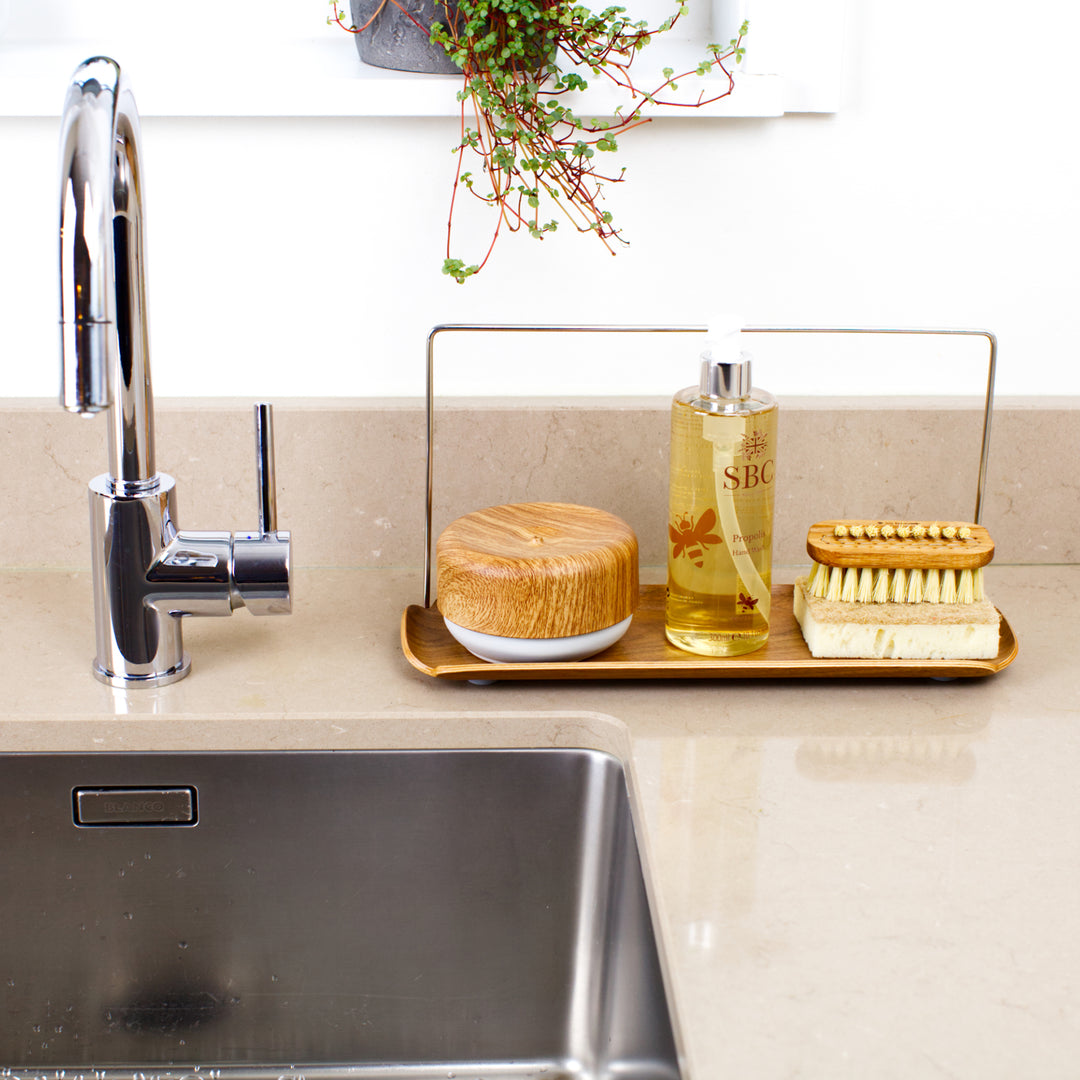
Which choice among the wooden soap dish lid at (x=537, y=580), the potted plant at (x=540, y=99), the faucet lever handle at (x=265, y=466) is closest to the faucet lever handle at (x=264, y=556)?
the faucet lever handle at (x=265, y=466)

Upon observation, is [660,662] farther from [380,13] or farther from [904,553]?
[380,13]

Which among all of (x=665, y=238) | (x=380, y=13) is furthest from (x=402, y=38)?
(x=665, y=238)

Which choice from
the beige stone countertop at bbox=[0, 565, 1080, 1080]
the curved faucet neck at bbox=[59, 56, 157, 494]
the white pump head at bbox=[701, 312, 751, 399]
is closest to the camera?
the beige stone countertop at bbox=[0, 565, 1080, 1080]

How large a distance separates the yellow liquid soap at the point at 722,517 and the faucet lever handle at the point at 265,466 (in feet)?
0.90

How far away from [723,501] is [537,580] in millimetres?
139

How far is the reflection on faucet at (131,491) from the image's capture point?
2.29ft

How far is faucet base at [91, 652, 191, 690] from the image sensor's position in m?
0.83

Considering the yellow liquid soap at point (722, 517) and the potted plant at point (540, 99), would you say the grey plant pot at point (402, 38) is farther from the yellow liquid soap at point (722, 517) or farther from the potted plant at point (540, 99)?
the yellow liquid soap at point (722, 517)

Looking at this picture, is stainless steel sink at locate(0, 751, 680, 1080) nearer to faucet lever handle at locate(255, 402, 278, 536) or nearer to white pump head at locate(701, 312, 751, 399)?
faucet lever handle at locate(255, 402, 278, 536)

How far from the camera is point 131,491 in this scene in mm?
798

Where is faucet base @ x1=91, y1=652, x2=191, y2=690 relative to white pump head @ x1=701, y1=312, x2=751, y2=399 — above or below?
below

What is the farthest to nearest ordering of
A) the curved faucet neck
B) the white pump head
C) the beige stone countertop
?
the white pump head, the curved faucet neck, the beige stone countertop

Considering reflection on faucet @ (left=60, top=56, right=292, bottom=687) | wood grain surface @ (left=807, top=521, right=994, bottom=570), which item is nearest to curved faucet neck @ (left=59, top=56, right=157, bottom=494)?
reflection on faucet @ (left=60, top=56, right=292, bottom=687)

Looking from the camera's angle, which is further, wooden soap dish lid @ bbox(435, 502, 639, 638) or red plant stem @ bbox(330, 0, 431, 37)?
red plant stem @ bbox(330, 0, 431, 37)
